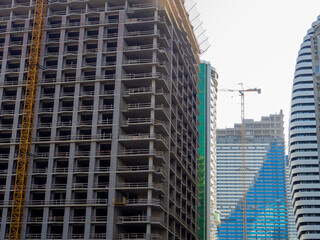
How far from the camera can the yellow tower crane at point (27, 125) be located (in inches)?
3789

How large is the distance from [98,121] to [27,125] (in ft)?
45.7

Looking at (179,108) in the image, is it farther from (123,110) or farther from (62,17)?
(62,17)

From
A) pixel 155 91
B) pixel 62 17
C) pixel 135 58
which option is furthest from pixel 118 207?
pixel 62 17

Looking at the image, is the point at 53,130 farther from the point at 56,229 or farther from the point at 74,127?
the point at 56,229

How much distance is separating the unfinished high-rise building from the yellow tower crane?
1.10 meters

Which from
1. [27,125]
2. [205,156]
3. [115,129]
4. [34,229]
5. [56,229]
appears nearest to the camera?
[56,229]

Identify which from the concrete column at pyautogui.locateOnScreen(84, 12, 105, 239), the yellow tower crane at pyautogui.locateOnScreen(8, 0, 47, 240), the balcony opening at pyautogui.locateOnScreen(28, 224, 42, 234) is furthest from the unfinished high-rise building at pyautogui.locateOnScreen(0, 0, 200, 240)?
the yellow tower crane at pyautogui.locateOnScreen(8, 0, 47, 240)

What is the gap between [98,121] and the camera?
101188 mm

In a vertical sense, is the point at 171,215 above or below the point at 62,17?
below

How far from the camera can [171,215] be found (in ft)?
347

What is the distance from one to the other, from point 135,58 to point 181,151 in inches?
952

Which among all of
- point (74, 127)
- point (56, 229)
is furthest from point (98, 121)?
point (56, 229)

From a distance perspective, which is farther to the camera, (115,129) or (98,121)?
(98,121)

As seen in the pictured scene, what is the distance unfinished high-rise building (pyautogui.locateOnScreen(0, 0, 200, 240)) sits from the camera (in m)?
96.1
